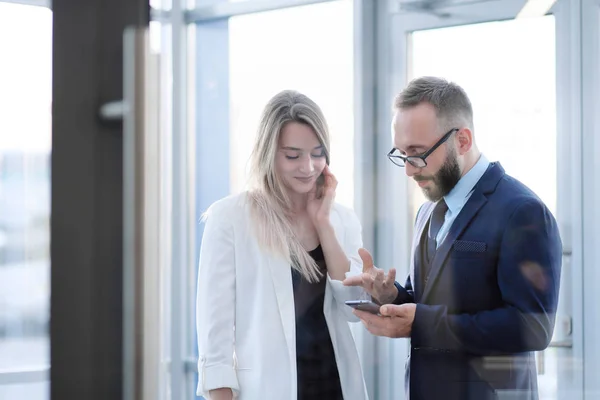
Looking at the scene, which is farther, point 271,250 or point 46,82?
point 271,250

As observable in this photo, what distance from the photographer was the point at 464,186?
133cm

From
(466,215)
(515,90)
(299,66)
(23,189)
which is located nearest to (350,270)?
(466,215)

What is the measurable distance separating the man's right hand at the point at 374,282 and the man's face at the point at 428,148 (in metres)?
0.19

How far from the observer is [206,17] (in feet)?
7.64

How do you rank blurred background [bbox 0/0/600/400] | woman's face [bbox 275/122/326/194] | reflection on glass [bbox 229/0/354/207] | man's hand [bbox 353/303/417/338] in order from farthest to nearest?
1. reflection on glass [bbox 229/0/354/207]
2. woman's face [bbox 275/122/326/194]
3. man's hand [bbox 353/303/417/338]
4. blurred background [bbox 0/0/600/400]

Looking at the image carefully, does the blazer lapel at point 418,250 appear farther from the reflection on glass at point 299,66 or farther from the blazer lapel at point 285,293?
the reflection on glass at point 299,66

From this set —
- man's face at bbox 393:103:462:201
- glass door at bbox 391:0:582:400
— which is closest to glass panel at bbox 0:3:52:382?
man's face at bbox 393:103:462:201

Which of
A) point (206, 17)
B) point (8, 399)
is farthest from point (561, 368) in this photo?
point (206, 17)

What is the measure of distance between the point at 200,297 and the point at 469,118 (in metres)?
0.69

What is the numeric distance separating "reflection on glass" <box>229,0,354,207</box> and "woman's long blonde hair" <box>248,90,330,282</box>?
0.76 metres

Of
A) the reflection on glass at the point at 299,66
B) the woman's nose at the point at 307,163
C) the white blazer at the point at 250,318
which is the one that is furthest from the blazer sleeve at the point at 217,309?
the reflection on glass at the point at 299,66

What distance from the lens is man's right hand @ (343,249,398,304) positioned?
54.1 inches

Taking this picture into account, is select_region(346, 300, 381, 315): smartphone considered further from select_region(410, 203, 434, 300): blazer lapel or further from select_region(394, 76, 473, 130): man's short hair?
select_region(394, 76, 473, 130): man's short hair

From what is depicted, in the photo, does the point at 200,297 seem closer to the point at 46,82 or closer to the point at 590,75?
the point at 46,82
